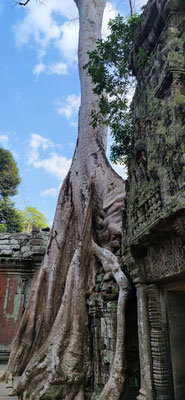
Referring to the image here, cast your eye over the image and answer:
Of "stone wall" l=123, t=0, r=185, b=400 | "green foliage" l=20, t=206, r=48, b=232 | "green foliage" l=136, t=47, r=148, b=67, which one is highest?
"green foliage" l=20, t=206, r=48, b=232

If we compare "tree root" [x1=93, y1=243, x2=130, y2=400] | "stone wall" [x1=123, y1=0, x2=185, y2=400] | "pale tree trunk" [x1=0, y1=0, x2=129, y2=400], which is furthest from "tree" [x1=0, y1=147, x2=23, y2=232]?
"stone wall" [x1=123, y1=0, x2=185, y2=400]

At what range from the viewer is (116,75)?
5746 millimetres

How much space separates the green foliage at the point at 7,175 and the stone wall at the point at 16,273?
1021 cm

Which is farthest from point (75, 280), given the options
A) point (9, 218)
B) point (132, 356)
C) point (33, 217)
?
point (33, 217)

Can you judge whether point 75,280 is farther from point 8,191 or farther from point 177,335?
point 8,191

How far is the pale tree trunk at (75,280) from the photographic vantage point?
333cm

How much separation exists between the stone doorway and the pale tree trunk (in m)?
0.57

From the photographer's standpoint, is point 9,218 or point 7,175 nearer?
point 9,218

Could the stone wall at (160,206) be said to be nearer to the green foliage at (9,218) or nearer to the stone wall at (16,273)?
the stone wall at (16,273)

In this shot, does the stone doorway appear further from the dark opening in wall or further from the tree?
the tree

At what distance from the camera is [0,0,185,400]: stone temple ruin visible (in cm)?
222

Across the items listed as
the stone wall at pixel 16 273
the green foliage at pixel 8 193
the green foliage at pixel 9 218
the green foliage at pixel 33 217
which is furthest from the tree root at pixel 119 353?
the green foliage at pixel 33 217

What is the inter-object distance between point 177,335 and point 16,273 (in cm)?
538

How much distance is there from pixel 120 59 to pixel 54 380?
5023 millimetres
